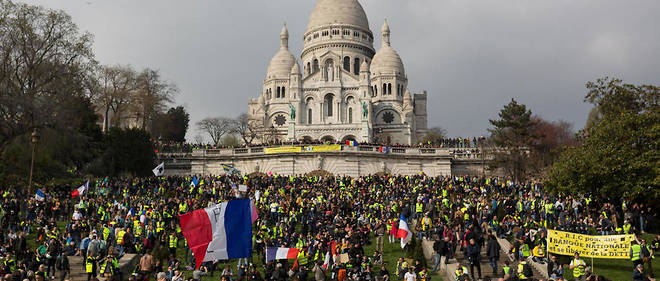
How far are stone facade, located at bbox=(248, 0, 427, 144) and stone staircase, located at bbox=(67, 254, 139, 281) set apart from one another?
52391mm

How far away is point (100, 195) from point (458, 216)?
1913 cm

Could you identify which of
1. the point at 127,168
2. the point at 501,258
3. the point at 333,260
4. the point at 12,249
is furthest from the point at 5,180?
the point at 501,258

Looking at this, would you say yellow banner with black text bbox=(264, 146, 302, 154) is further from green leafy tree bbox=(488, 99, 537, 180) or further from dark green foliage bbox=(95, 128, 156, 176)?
green leafy tree bbox=(488, 99, 537, 180)

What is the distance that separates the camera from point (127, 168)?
4166 cm

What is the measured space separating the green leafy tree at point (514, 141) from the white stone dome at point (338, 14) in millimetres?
51790

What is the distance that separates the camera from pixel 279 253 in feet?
52.9

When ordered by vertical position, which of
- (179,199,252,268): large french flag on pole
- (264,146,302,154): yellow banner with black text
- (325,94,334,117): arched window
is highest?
(325,94,334,117): arched window

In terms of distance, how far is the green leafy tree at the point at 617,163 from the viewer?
23.8 m

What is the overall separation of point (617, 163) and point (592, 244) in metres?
10.9

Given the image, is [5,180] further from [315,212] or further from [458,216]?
[458,216]

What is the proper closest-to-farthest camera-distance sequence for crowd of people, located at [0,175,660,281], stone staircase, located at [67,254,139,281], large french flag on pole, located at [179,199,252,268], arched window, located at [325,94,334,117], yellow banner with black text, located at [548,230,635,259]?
large french flag on pole, located at [179,199,252,268] < yellow banner with black text, located at [548,230,635,259] < crowd of people, located at [0,175,660,281] < stone staircase, located at [67,254,139,281] < arched window, located at [325,94,334,117]

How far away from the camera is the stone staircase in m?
17.3

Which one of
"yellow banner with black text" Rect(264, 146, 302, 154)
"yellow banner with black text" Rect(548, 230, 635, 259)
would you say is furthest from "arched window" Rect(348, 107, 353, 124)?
"yellow banner with black text" Rect(548, 230, 635, 259)

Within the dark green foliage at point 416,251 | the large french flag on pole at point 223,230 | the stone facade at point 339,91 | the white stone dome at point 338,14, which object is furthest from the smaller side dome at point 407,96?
the large french flag on pole at point 223,230
